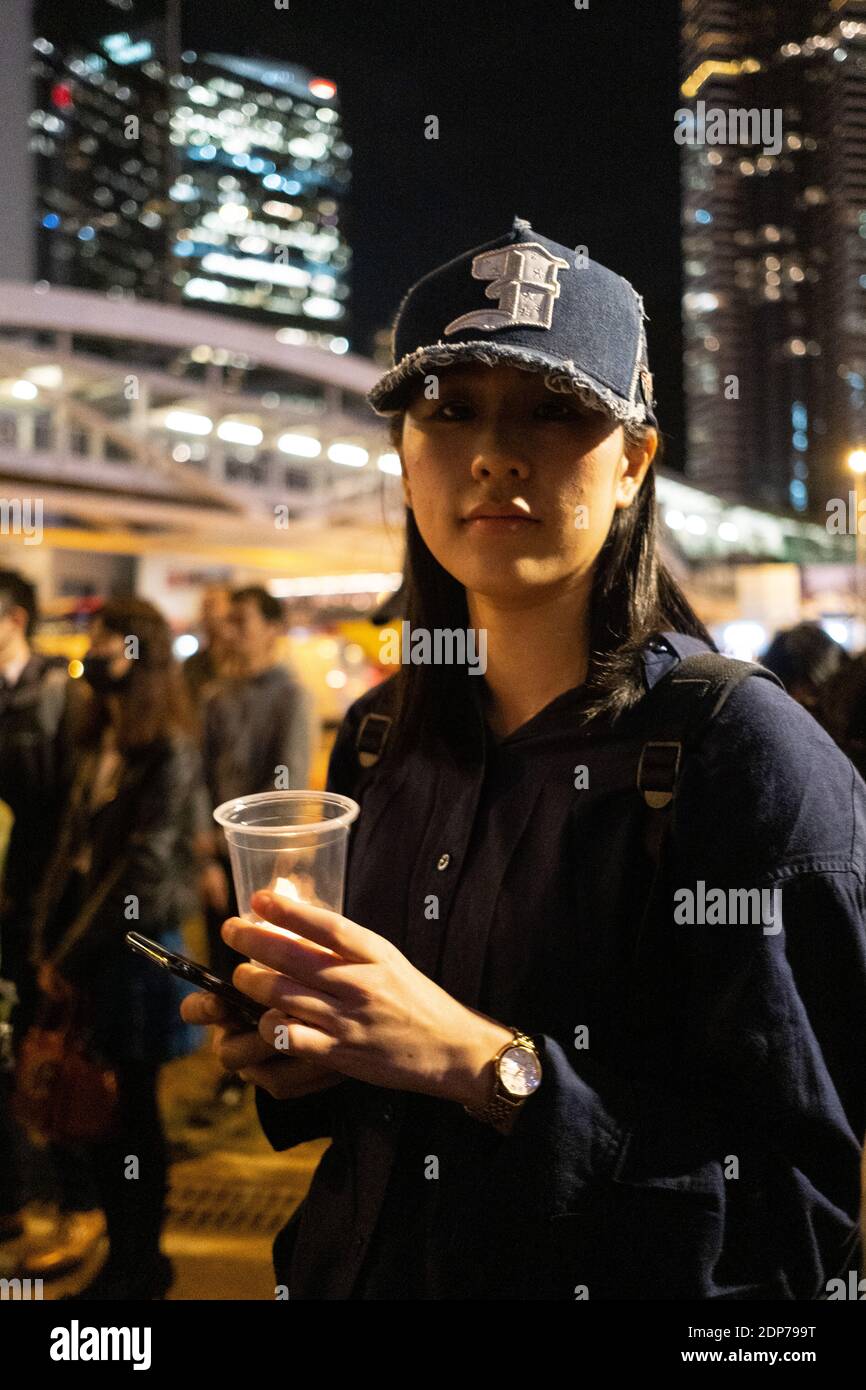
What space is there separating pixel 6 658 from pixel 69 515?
32153mm

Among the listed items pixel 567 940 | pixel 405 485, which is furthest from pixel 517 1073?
pixel 405 485

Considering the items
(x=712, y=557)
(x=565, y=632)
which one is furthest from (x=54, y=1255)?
(x=712, y=557)

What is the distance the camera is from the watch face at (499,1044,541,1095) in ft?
3.29

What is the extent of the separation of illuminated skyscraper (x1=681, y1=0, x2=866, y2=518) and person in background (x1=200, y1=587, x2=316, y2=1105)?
8.86 ft

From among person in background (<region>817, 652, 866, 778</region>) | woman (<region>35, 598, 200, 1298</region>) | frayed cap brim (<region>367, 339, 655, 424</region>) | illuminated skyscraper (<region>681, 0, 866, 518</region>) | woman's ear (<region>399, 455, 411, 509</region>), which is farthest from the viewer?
woman (<region>35, 598, 200, 1298</region>)

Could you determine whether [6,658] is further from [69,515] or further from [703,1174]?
[69,515]

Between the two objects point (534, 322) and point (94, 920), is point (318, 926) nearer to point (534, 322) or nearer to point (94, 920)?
point (534, 322)

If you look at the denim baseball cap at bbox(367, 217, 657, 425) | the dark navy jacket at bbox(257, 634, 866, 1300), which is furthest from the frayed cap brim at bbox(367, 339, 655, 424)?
the dark navy jacket at bbox(257, 634, 866, 1300)

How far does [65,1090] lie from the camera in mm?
2811

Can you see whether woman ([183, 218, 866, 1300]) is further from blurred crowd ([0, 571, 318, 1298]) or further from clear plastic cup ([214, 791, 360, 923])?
blurred crowd ([0, 571, 318, 1298])

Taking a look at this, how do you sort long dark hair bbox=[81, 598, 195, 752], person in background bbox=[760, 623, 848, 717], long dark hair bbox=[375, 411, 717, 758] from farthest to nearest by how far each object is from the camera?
person in background bbox=[760, 623, 848, 717] < long dark hair bbox=[81, 598, 195, 752] < long dark hair bbox=[375, 411, 717, 758]

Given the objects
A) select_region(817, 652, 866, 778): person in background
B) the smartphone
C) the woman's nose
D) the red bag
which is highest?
the woman's nose

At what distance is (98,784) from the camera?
3523 millimetres

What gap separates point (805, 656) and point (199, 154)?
3.31m
